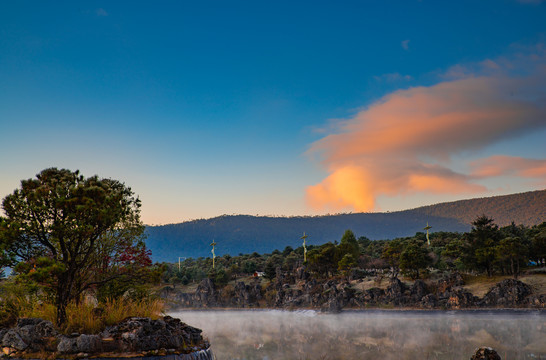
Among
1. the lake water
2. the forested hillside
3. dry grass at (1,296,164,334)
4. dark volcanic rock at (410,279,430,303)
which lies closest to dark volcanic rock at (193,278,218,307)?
the lake water

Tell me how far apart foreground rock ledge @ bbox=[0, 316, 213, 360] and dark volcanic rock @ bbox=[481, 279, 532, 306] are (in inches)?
1376

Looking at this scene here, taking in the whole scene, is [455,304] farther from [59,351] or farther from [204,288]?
[204,288]

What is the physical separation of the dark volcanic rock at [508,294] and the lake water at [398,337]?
2956 mm

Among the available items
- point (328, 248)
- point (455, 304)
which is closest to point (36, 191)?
point (455, 304)

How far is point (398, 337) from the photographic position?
2655 cm

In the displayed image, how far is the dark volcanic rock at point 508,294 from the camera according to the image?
36.4 metres

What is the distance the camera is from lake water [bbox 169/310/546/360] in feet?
68.8

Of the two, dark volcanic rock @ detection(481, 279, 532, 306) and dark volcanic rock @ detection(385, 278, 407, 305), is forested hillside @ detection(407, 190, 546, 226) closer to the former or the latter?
dark volcanic rock @ detection(385, 278, 407, 305)

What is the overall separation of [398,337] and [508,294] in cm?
1728

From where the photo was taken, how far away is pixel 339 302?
47.0 meters

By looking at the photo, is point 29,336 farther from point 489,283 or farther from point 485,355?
point 489,283

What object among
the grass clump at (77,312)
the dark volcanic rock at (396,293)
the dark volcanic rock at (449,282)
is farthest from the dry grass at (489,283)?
the grass clump at (77,312)

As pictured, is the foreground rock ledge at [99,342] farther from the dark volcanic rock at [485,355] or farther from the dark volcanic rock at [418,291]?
the dark volcanic rock at [418,291]

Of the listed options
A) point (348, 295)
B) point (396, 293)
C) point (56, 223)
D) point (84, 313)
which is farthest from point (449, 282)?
point (56, 223)
